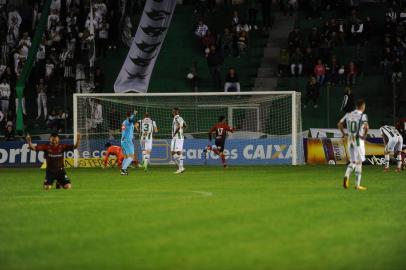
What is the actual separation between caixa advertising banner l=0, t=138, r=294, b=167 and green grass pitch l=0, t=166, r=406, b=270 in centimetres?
1330

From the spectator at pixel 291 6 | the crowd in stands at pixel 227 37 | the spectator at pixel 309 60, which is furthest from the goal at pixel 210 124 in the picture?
the spectator at pixel 291 6

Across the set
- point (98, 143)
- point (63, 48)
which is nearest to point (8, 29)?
point (63, 48)

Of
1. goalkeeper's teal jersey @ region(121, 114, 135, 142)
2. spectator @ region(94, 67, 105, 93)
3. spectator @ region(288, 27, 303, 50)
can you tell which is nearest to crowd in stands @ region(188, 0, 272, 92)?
spectator @ region(288, 27, 303, 50)

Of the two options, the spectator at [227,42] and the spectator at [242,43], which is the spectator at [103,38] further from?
the spectator at [242,43]

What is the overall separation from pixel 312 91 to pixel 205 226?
1082 inches

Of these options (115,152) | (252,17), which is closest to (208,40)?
(252,17)

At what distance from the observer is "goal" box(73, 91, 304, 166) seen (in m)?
39.2

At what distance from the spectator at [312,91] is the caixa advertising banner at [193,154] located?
11.2 ft

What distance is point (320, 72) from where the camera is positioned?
42.2m

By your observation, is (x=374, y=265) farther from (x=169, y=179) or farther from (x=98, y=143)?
(x=98, y=143)

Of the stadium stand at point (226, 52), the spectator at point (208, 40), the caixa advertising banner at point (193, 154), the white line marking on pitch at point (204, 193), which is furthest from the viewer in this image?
the spectator at point (208, 40)

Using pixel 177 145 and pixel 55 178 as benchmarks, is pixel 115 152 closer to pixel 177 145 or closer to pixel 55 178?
pixel 177 145

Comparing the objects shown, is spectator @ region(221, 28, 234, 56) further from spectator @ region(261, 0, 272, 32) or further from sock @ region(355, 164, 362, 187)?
sock @ region(355, 164, 362, 187)

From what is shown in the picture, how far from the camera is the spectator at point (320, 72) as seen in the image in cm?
4219
